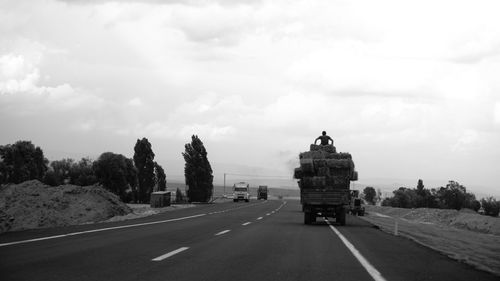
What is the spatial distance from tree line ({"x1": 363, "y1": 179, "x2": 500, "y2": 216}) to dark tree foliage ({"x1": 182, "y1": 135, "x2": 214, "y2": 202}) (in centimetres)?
7238

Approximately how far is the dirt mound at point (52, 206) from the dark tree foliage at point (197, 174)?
38058 millimetres

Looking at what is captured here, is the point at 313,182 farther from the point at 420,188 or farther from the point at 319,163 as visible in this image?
the point at 420,188

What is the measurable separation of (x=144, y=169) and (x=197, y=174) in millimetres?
9867

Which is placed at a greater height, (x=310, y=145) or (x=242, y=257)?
(x=310, y=145)

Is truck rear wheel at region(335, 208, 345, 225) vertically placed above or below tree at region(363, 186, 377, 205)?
below

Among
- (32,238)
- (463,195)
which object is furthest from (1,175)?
(463,195)

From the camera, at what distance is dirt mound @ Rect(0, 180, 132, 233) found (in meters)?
25.9

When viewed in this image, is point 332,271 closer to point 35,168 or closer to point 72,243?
point 72,243

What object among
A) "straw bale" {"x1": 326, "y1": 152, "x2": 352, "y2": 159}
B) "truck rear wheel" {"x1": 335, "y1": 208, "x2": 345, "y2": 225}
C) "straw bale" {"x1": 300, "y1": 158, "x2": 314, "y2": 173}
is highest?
"straw bale" {"x1": 326, "y1": 152, "x2": 352, "y2": 159}

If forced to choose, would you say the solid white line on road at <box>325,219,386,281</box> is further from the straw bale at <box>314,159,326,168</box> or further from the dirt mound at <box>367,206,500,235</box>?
the dirt mound at <box>367,206,500,235</box>

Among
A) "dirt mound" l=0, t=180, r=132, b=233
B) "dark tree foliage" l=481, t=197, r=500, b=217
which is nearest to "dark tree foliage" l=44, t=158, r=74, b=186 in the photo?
"dirt mound" l=0, t=180, r=132, b=233

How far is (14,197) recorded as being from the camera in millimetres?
29750

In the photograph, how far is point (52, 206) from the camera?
3012 cm

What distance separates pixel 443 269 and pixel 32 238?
10.5m
